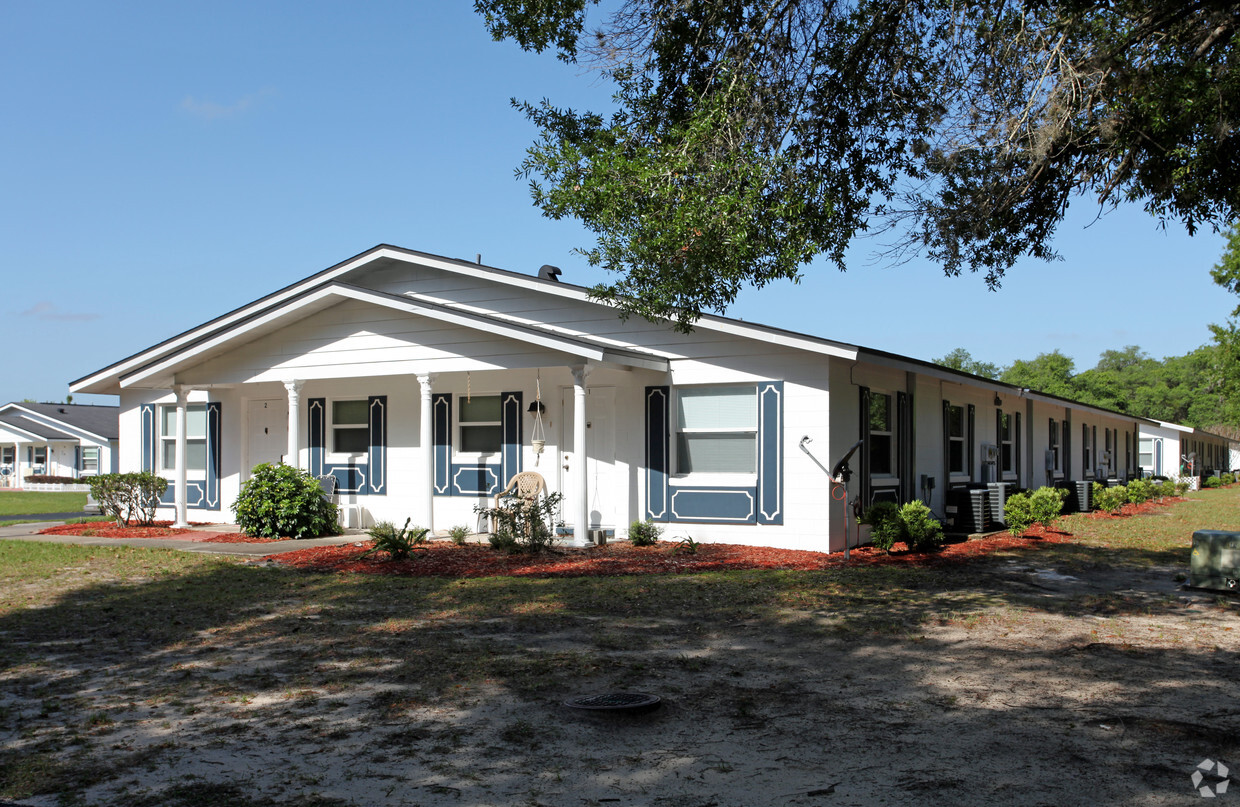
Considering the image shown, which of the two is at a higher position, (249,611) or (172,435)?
(172,435)

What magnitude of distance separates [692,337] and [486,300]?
377cm

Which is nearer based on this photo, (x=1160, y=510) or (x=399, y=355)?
(x=399, y=355)

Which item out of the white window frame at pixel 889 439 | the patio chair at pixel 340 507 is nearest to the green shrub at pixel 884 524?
the white window frame at pixel 889 439

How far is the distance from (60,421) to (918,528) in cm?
4372

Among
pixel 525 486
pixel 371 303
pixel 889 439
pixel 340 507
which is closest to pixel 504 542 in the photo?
pixel 525 486

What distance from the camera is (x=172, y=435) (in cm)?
1870

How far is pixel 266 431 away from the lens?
1744 centimetres

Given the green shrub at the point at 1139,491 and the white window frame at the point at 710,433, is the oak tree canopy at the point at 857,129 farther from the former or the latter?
the green shrub at the point at 1139,491

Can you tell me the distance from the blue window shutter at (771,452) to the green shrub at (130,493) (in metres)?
11.9

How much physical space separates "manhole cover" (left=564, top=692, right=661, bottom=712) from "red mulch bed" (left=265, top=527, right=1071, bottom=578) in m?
5.31

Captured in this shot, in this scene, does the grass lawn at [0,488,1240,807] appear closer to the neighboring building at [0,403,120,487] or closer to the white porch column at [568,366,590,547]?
the white porch column at [568,366,590,547]

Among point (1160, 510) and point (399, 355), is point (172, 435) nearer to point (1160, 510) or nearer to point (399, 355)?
point (399, 355)

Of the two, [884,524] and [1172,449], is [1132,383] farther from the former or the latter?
[884,524]

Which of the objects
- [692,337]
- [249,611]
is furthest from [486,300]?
[249,611]
